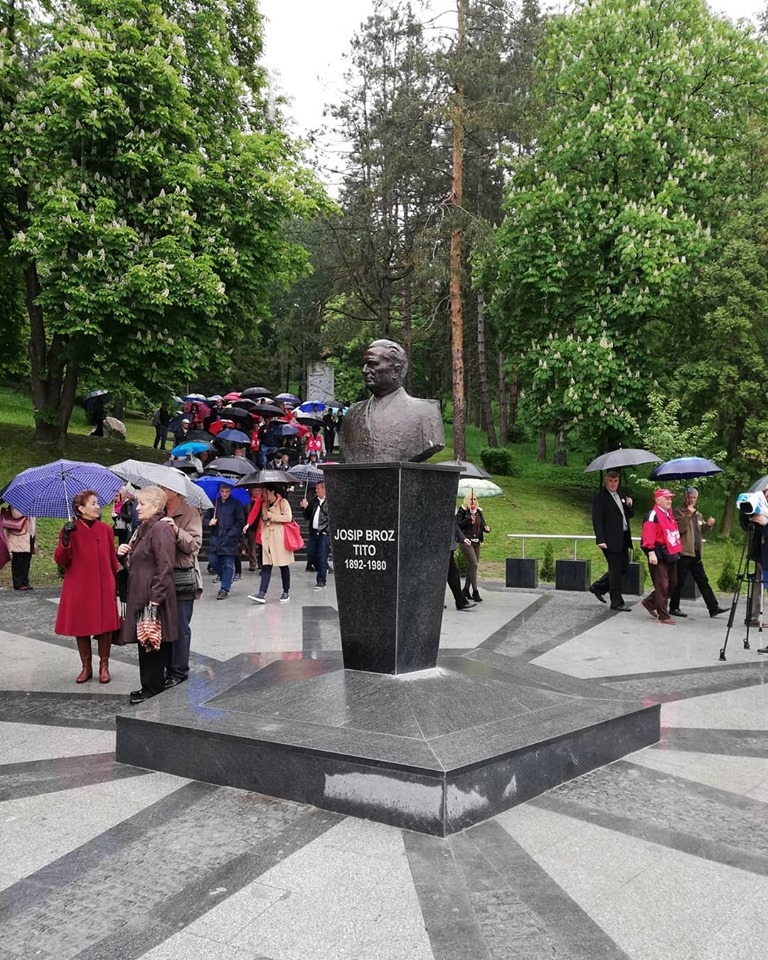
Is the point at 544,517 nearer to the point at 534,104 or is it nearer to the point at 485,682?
the point at 534,104

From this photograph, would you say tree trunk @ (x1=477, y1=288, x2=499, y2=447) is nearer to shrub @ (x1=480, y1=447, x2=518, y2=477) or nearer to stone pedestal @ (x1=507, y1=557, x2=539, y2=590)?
shrub @ (x1=480, y1=447, x2=518, y2=477)

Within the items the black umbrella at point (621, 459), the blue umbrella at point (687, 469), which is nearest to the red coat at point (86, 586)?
the black umbrella at point (621, 459)

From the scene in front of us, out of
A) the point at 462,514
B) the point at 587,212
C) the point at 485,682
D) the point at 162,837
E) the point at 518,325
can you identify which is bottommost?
the point at 162,837

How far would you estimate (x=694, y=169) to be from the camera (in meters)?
26.0

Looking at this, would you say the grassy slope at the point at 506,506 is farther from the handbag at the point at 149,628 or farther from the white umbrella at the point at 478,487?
the handbag at the point at 149,628

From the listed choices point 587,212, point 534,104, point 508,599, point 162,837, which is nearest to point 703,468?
point 508,599

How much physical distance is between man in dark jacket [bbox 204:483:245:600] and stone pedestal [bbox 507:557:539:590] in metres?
5.29

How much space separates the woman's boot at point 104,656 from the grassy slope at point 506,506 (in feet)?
24.9

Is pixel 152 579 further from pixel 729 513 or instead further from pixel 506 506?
pixel 729 513

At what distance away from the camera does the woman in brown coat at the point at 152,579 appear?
22.7 ft

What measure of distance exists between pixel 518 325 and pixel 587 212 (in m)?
4.32

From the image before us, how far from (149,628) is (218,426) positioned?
22.8 metres

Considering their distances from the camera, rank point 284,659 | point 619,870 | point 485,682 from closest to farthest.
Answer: point 619,870, point 485,682, point 284,659

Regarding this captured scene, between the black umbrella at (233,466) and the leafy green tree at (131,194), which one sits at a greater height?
the leafy green tree at (131,194)
